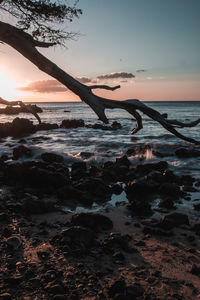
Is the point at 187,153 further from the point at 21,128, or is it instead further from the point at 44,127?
the point at 44,127

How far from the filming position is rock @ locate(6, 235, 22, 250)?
149 inches

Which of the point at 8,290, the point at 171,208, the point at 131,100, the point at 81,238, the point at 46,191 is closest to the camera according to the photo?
the point at 8,290

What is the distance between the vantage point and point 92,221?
468 centimetres

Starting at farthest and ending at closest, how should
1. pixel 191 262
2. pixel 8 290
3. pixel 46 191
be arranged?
pixel 46 191 < pixel 191 262 < pixel 8 290

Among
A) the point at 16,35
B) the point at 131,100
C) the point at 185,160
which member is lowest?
the point at 185,160

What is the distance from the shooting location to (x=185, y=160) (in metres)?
11.8

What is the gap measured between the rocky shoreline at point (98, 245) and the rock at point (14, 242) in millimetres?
15

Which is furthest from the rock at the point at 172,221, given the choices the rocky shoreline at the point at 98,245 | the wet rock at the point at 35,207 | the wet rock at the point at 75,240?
the wet rock at the point at 35,207

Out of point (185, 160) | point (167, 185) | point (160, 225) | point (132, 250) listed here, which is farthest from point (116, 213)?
point (185, 160)

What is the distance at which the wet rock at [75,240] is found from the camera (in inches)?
147

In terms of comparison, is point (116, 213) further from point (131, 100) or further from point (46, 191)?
point (131, 100)

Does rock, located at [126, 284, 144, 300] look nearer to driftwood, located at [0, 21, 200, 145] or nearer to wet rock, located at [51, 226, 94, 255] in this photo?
wet rock, located at [51, 226, 94, 255]

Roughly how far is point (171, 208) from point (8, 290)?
4.20 meters

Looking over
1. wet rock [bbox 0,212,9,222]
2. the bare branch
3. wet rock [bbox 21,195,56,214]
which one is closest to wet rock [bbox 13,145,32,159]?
wet rock [bbox 21,195,56,214]
